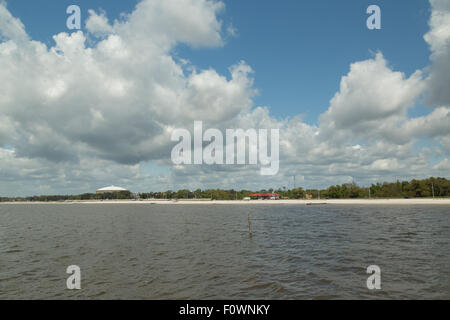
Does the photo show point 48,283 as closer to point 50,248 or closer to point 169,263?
point 169,263

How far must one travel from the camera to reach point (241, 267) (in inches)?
914

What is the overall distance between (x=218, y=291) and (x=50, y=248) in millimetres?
27761

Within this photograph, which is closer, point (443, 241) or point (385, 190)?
point (443, 241)

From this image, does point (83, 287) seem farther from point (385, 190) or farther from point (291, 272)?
point (385, 190)
